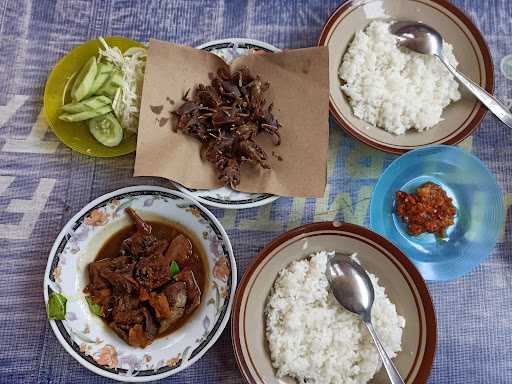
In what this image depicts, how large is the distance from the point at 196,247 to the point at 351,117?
1.13m

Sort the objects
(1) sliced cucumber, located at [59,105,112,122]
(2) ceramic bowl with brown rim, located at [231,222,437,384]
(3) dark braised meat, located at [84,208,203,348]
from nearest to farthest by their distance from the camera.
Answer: (2) ceramic bowl with brown rim, located at [231,222,437,384] → (3) dark braised meat, located at [84,208,203,348] → (1) sliced cucumber, located at [59,105,112,122]

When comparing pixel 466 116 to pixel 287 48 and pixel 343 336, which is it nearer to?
pixel 287 48

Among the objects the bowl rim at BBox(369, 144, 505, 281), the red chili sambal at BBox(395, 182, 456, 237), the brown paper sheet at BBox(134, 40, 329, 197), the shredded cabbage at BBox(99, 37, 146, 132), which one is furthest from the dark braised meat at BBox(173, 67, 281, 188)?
the red chili sambal at BBox(395, 182, 456, 237)

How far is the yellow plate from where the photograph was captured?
2926mm

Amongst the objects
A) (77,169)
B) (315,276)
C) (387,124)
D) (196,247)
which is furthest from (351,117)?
(77,169)

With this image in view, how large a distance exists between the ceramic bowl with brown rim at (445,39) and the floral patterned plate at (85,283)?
99cm

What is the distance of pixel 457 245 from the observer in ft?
9.71

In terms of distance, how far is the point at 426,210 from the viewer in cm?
294

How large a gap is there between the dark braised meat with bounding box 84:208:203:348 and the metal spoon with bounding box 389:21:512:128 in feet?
5.64

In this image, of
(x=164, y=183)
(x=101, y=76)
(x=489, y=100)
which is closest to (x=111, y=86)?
(x=101, y=76)

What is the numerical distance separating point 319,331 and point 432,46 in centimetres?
174

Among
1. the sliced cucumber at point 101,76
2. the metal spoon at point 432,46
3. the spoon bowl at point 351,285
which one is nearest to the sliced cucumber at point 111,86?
the sliced cucumber at point 101,76

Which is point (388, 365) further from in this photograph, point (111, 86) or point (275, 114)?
point (111, 86)

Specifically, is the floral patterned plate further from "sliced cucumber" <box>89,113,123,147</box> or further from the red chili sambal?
the red chili sambal
